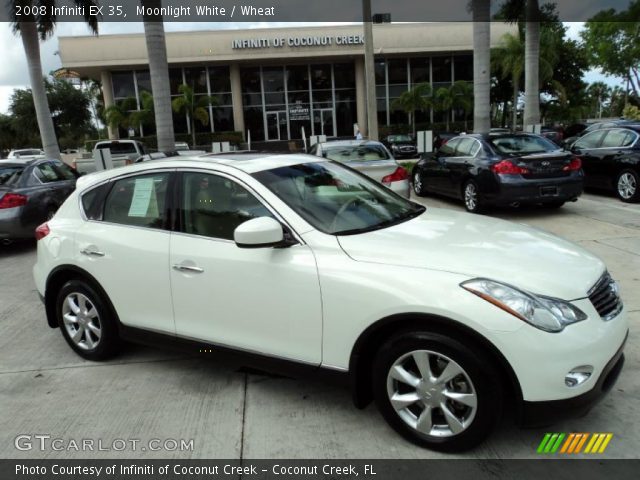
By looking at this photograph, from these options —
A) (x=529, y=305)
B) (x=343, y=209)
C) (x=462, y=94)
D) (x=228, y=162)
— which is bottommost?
(x=529, y=305)

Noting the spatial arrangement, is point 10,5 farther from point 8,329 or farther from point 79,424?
point 79,424

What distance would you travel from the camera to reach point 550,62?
31.1 metres

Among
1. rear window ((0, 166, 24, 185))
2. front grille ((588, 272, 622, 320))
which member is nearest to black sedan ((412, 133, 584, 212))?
front grille ((588, 272, 622, 320))

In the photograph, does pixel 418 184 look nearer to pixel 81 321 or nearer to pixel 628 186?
pixel 628 186

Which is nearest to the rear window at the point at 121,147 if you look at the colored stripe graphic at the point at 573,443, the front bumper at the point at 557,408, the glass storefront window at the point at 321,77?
the colored stripe graphic at the point at 573,443

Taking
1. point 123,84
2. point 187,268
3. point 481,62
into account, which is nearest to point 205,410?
point 187,268

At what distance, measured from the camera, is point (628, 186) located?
9.77 metres

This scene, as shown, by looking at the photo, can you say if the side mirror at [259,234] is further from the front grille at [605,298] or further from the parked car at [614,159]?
the parked car at [614,159]

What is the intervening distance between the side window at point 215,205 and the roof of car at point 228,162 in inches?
4.4

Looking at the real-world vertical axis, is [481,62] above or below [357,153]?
above

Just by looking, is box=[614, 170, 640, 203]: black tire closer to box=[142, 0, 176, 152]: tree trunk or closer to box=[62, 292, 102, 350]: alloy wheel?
box=[62, 292, 102, 350]: alloy wheel

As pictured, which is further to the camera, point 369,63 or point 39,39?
point 369,63

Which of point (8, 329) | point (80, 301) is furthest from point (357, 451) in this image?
point (8, 329)

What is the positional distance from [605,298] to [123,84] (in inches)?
1473
